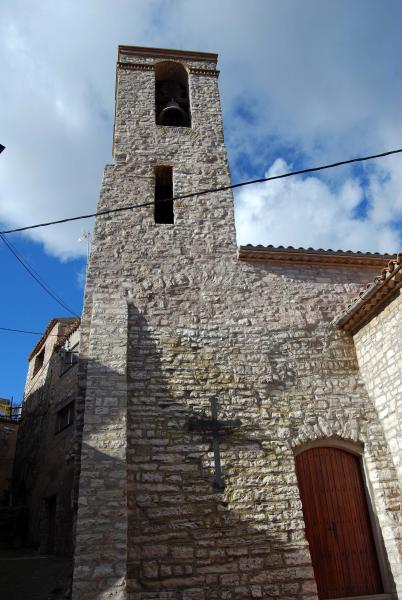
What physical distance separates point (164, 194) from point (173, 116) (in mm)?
2461

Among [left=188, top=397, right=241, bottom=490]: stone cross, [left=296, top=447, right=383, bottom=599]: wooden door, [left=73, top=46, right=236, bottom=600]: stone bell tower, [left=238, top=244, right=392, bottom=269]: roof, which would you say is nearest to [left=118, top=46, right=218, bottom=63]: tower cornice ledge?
[left=73, top=46, right=236, bottom=600]: stone bell tower

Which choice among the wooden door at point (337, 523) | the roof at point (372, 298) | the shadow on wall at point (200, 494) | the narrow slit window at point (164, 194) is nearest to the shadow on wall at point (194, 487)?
the shadow on wall at point (200, 494)

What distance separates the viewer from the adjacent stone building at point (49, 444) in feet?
38.4

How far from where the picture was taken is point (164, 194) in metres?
9.79

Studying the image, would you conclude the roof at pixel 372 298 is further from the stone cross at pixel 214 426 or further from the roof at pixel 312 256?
the stone cross at pixel 214 426

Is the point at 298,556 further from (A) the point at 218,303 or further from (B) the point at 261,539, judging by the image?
(A) the point at 218,303

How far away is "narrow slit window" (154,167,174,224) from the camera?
30.8 ft

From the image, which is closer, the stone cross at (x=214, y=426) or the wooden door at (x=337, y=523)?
the wooden door at (x=337, y=523)

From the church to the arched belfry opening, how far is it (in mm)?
2318

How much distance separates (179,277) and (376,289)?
10.6 feet

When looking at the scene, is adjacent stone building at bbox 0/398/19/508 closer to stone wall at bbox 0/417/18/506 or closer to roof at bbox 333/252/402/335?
stone wall at bbox 0/417/18/506

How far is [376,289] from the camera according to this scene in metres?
6.83

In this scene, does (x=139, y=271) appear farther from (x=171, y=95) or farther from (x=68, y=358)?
A: (x=68, y=358)

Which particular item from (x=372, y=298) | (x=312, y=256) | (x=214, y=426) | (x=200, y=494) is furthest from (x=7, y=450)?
(x=372, y=298)
